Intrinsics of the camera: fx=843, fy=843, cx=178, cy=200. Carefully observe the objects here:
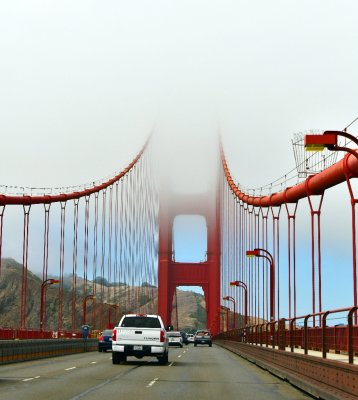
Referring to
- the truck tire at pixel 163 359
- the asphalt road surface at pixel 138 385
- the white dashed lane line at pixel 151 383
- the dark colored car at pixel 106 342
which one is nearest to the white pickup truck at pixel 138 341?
the truck tire at pixel 163 359

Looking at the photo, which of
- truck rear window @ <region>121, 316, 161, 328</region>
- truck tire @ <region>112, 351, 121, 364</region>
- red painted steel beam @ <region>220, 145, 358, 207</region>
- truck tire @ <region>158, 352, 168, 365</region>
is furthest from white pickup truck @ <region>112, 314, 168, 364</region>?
→ red painted steel beam @ <region>220, 145, 358, 207</region>

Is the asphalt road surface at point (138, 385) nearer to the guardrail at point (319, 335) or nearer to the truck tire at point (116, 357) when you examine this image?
the guardrail at point (319, 335)

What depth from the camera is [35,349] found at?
116 feet

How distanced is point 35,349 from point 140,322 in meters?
7.42

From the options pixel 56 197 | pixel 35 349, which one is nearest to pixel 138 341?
pixel 35 349

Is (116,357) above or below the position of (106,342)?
below

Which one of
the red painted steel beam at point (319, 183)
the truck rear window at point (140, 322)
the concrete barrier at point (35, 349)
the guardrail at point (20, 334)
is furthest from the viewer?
the guardrail at point (20, 334)

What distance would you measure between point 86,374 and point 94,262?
152ft

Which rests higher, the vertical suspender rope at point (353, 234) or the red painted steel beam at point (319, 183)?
the red painted steel beam at point (319, 183)

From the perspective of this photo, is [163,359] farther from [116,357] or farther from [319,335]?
[319,335]

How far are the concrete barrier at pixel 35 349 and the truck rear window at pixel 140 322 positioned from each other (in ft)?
14.7

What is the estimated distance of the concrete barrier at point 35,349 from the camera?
3070 centimetres

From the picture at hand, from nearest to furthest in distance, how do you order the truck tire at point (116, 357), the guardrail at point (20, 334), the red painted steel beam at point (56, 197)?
the truck tire at point (116, 357) → the guardrail at point (20, 334) → the red painted steel beam at point (56, 197)

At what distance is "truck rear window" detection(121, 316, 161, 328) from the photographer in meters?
29.9
